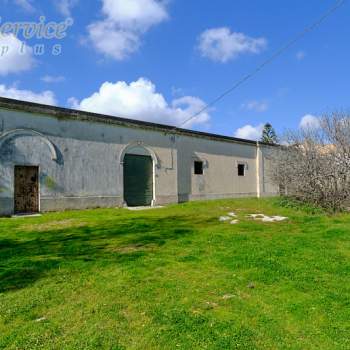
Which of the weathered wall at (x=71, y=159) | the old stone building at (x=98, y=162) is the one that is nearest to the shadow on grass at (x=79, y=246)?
the weathered wall at (x=71, y=159)

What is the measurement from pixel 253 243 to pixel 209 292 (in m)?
2.78

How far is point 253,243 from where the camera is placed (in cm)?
636

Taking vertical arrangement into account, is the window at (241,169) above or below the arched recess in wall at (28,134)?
below

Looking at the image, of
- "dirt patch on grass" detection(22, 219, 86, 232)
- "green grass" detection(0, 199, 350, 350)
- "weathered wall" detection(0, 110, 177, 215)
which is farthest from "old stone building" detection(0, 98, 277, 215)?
"green grass" detection(0, 199, 350, 350)

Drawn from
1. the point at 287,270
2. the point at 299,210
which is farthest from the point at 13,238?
the point at 299,210

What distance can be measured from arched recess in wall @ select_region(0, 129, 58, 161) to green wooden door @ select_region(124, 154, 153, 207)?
11.9ft

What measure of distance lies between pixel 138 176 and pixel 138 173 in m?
0.15

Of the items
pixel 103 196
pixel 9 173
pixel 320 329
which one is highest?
pixel 9 173

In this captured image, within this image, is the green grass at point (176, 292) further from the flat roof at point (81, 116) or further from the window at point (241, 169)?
the window at point (241, 169)

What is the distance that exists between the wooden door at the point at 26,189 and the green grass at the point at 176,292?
492 cm

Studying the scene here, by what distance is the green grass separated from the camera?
9.29 ft

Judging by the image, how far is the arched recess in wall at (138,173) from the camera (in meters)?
15.1

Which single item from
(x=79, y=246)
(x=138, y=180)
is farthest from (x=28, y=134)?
(x=79, y=246)

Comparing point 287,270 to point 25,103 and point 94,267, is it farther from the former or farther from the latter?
point 25,103
